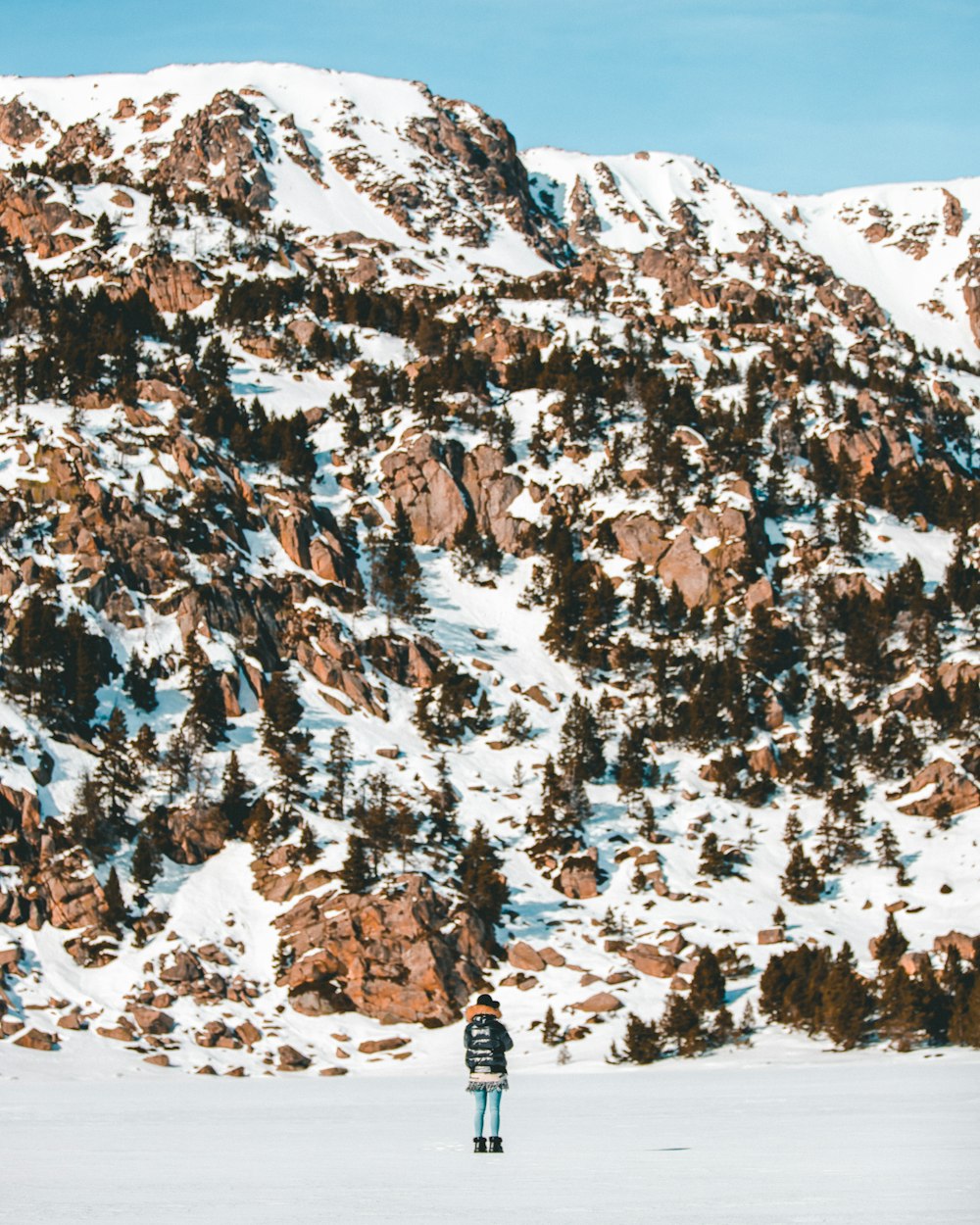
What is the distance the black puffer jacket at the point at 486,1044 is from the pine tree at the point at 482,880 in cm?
5183

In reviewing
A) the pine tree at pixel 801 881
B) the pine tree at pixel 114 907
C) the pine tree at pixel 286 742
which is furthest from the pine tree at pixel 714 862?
the pine tree at pixel 114 907

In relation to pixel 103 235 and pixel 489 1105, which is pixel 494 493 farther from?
pixel 489 1105

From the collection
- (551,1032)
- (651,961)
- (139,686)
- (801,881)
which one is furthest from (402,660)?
(551,1032)

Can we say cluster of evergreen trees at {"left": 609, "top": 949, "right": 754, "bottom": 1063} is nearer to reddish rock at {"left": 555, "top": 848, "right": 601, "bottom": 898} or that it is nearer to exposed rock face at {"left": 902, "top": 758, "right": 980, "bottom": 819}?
reddish rock at {"left": 555, "top": 848, "right": 601, "bottom": 898}

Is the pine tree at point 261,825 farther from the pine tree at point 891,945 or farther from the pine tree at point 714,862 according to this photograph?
the pine tree at point 891,945

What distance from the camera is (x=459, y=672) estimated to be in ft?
307

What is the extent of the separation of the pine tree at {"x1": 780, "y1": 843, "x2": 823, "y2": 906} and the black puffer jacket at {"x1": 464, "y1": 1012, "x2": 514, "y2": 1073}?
60.5 m

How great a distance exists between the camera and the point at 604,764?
8550 cm

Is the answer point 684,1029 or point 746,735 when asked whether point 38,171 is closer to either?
point 746,735

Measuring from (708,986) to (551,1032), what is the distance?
8.34m

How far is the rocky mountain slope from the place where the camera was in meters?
62.7

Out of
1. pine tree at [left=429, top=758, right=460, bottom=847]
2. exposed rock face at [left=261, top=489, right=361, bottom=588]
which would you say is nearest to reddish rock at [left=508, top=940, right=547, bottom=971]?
pine tree at [left=429, top=758, right=460, bottom=847]

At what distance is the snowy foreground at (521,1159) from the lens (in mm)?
10591

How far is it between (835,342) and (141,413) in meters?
94.7
